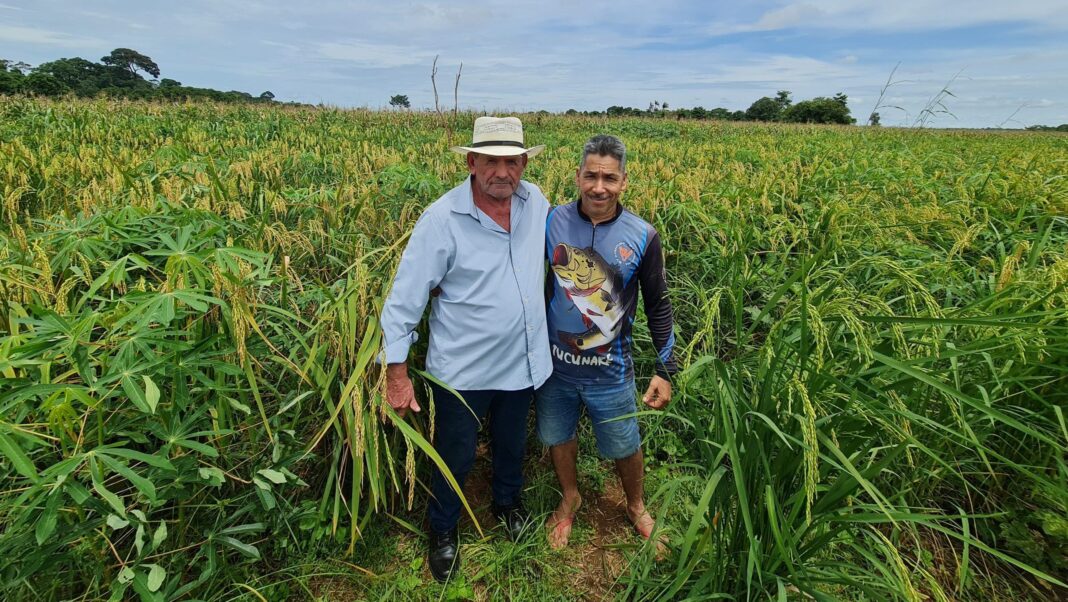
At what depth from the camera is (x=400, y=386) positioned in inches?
72.0

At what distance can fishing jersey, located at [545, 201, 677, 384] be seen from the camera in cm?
192

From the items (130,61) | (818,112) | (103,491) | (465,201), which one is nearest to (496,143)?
(465,201)

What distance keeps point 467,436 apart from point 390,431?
36 centimetres

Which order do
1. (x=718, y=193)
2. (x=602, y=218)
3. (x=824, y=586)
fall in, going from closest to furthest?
(x=824, y=586), (x=602, y=218), (x=718, y=193)

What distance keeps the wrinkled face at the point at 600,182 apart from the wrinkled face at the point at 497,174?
25cm

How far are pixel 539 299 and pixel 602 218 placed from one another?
0.40 meters

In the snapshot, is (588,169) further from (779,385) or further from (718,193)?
(718,193)

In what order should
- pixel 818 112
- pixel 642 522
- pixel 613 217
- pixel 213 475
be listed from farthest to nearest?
1. pixel 818 112
2. pixel 642 522
3. pixel 613 217
4. pixel 213 475

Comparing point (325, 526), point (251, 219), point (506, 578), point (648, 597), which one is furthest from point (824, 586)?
point (251, 219)

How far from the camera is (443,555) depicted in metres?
2.03

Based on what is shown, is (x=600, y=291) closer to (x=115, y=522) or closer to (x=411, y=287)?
(x=411, y=287)

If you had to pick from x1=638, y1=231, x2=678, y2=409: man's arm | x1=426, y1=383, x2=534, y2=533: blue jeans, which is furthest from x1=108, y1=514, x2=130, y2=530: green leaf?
x1=638, y1=231, x2=678, y2=409: man's arm

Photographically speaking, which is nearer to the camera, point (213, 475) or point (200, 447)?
point (200, 447)

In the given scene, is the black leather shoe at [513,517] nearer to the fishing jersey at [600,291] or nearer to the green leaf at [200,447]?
the fishing jersey at [600,291]
